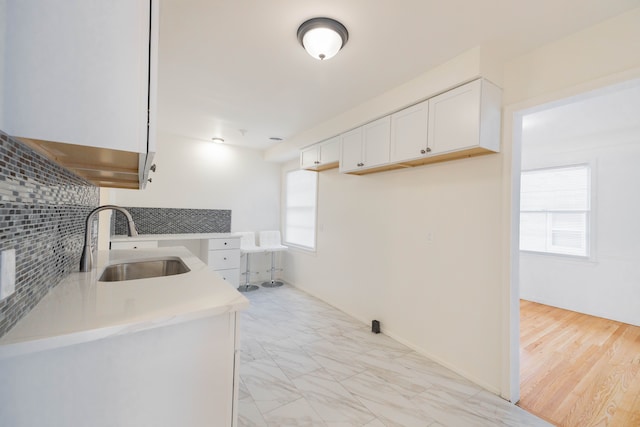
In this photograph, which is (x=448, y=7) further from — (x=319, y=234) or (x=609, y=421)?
(x=319, y=234)

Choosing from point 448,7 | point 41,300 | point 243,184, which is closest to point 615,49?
point 448,7

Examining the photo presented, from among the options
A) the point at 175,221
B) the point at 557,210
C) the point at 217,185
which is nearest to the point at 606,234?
the point at 557,210

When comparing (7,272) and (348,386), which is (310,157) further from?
(7,272)

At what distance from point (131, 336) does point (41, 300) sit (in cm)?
42

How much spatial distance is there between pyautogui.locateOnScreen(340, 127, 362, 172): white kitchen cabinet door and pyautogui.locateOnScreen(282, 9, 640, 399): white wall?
141 millimetres

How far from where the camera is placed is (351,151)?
3068mm

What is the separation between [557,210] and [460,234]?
3.11 meters

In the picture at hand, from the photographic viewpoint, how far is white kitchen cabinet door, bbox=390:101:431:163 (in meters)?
2.24

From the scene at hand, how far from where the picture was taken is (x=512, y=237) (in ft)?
6.45

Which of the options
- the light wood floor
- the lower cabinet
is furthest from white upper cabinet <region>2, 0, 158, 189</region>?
the lower cabinet

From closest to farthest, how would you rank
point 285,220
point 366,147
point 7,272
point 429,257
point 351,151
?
point 7,272 < point 429,257 < point 366,147 < point 351,151 < point 285,220

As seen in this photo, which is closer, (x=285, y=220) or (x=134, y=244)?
(x=134, y=244)

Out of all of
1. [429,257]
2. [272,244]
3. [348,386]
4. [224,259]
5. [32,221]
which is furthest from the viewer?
[272,244]

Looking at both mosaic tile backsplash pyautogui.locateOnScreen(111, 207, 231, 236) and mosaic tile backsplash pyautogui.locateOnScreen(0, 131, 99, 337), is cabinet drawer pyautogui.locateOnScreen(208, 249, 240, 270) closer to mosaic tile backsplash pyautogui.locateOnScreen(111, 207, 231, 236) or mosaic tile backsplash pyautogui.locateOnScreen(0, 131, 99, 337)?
mosaic tile backsplash pyautogui.locateOnScreen(111, 207, 231, 236)
